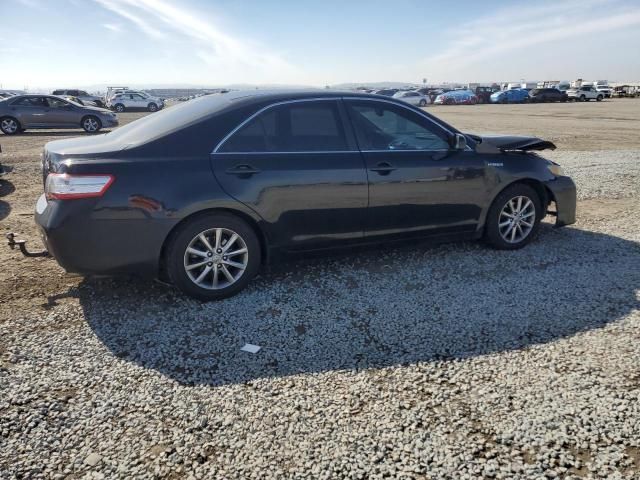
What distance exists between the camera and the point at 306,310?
3.83m

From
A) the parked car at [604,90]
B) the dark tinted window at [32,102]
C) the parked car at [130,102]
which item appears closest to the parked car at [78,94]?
the parked car at [130,102]

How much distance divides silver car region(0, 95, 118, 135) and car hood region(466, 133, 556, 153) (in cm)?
1777

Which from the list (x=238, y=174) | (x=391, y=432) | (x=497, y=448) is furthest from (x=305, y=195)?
(x=497, y=448)

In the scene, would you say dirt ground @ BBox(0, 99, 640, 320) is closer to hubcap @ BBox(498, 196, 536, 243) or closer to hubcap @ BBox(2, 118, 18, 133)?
hubcap @ BBox(2, 118, 18, 133)

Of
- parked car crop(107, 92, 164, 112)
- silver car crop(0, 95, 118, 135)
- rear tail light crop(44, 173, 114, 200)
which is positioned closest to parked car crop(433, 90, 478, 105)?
parked car crop(107, 92, 164, 112)

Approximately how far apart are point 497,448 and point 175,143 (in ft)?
9.81

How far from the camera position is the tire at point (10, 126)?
18031 millimetres

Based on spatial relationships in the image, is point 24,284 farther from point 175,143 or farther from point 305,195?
point 305,195

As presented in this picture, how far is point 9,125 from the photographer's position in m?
18.2

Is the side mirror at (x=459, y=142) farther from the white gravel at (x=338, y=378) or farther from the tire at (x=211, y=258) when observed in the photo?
the tire at (x=211, y=258)

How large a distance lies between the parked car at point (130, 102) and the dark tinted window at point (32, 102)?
18.6 metres

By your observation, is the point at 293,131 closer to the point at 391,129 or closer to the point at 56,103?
the point at 391,129

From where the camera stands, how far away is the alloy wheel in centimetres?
1806

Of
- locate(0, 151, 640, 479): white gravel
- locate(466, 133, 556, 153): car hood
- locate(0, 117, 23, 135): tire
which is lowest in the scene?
locate(0, 151, 640, 479): white gravel
